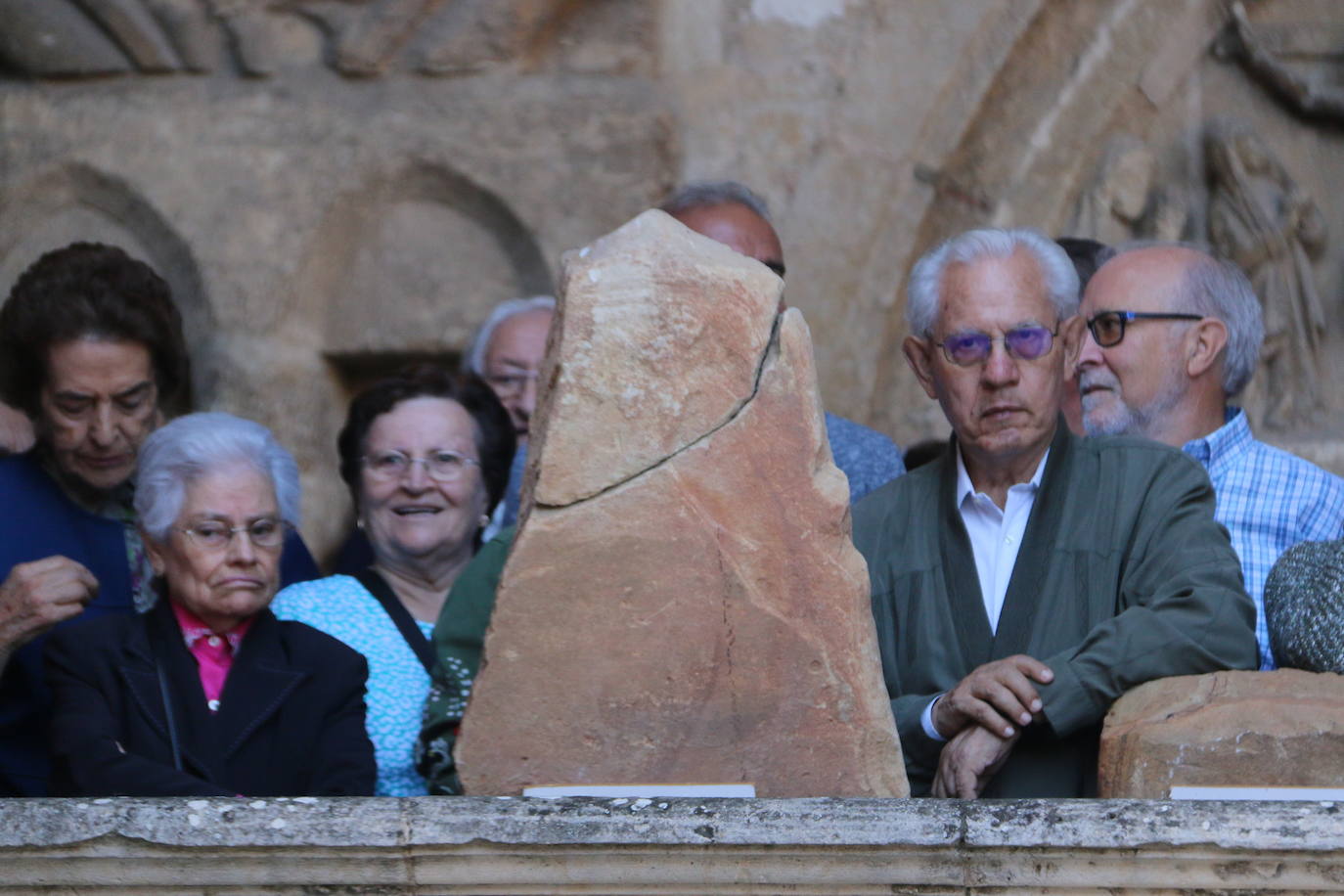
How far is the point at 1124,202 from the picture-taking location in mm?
5242

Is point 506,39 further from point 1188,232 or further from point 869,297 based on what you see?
point 1188,232

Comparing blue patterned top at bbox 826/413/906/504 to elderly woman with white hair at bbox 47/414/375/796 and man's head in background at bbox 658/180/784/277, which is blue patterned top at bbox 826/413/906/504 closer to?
man's head in background at bbox 658/180/784/277

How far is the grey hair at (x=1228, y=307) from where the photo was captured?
368 cm

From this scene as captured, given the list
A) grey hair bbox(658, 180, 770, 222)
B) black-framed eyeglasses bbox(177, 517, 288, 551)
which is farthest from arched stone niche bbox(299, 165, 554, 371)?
black-framed eyeglasses bbox(177, 517, 288, 551)

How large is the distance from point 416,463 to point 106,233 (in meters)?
2.05

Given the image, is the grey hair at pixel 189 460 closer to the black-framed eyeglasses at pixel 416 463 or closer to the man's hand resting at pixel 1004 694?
the black-framed eyeglasses at pixel 416 463

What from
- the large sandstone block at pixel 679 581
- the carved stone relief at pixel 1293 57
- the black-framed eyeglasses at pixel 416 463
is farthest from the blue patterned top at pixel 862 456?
the carved stone relief at pixel 1293 57

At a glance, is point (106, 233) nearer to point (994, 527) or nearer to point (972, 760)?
point (994, 527)

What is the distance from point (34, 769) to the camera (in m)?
3.29

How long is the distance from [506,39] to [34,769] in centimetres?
239

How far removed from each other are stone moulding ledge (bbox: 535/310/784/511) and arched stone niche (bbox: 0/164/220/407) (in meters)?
2.57

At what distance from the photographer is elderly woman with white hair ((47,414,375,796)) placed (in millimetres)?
2938

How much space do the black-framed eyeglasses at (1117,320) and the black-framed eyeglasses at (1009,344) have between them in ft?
2.09

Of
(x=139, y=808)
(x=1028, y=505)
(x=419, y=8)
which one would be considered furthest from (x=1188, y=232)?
(x=139, y=808)
